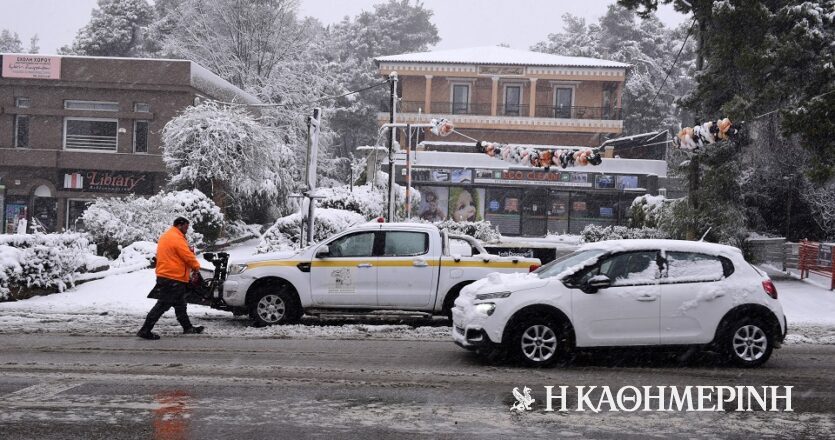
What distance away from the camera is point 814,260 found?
70.3 feet

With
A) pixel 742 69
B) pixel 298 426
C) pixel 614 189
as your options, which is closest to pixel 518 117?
pixel 614 189

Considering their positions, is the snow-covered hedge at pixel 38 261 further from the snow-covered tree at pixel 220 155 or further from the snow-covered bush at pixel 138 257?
the snow-covered tree at pixel 220 155

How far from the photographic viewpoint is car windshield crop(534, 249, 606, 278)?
31.6 ft

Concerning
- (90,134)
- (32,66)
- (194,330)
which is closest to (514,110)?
(90,134)

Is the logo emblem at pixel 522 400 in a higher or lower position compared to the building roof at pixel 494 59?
lower

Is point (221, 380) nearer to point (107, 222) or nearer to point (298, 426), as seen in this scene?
point (298, 426)

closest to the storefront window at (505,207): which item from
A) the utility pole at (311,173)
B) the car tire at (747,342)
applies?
the utility pole at (311,173)

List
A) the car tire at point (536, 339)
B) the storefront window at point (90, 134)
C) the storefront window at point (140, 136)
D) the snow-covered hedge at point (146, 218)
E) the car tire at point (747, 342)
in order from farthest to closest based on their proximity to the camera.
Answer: the storefront window at point (90, 134)
the storefront window at point (140, 136)
the snow-covered hedge at point (146, 218)
the car tire at point (747, 342)
the car tire at point (536, 339)

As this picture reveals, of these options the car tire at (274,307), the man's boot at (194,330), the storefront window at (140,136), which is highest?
the storefront window at (140,136)

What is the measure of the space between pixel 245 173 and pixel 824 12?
19.5 meters

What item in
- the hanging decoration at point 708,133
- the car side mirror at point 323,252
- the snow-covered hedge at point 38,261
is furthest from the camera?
the hanging decoration at point 708,133

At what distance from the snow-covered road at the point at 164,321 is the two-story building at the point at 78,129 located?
70.2ft

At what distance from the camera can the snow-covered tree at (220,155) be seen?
94.8 ft

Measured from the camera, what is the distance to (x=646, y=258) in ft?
31.4
